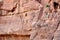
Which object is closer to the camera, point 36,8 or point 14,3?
point 36,8

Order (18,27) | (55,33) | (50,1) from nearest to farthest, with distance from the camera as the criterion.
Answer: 1. (55,33)
2. (50,1)
3. (18,27)

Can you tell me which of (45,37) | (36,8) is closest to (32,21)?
(36,8)

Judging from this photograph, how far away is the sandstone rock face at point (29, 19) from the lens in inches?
159

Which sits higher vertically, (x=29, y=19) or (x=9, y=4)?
(x=9, y=4)

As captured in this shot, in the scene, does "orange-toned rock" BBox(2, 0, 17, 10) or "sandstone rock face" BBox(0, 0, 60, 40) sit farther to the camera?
"orange-toned rock" BBox(2, 0, 17, 10)

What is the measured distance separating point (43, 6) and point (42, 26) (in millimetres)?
509

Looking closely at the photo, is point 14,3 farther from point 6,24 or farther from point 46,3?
point 46,3

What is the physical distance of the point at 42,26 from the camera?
4090 millimetres

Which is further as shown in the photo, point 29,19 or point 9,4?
point 9,4

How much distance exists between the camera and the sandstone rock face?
4031 mm

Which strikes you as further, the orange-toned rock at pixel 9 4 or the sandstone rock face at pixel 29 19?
the orange-toned rock at pixel 9 4

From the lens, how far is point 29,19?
14.8 feet

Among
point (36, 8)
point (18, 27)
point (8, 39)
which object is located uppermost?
point (36, 8)

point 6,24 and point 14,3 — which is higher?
point 14,3
